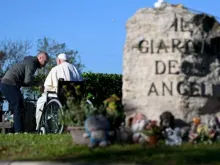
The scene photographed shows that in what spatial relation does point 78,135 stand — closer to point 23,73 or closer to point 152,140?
→ point 152,140

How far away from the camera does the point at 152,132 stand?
7531 millimetres

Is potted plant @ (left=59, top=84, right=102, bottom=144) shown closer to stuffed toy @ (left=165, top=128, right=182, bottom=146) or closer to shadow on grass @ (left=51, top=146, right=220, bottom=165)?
shadow on grass @ (left=51, top=146, right=220, bottom=165)

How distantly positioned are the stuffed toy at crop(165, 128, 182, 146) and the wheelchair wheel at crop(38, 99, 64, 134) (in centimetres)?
466

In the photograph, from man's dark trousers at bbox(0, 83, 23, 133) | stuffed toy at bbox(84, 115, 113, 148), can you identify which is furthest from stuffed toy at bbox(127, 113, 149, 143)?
man's dark trousers at bbox(0, 83, 23, 133)

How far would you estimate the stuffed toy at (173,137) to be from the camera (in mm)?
7588

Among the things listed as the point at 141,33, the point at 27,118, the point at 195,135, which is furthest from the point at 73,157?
the point at 27,118

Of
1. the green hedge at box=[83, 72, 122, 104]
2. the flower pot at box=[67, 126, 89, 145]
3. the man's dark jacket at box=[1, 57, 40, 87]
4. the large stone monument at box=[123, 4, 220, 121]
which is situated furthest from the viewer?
the green hedge at box=[83, 72, 122, 104]

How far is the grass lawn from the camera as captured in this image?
21.1ft

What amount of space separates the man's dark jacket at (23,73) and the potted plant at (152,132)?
5.25 meters

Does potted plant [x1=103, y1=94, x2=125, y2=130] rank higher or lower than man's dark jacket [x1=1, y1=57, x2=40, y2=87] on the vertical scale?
lower

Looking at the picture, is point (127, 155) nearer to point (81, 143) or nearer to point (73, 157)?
point (73, 157)

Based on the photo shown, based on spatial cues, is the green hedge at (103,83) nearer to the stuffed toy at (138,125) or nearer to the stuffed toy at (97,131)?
the stuffed toy at (138,125)

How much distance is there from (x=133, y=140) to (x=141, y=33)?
1.63m

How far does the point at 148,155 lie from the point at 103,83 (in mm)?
16142
